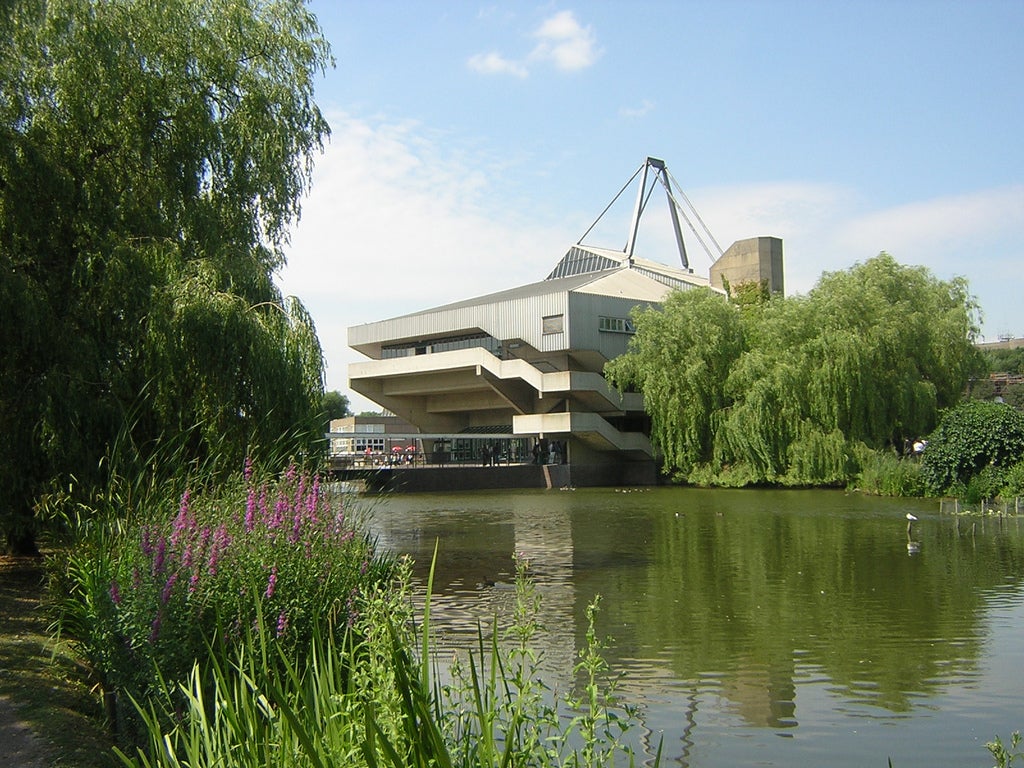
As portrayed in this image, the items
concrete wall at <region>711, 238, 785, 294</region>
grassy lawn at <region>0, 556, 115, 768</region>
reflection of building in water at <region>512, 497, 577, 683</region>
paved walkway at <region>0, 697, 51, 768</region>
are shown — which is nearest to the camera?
paved walkway at <region>0, 697, 51, 768</region>

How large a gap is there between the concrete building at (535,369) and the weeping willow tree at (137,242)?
88.3ft

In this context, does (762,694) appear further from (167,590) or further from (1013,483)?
(1013,483)

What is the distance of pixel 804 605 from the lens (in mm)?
10547

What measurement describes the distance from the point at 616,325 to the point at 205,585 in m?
37.8

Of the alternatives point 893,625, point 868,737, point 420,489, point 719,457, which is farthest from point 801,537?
point 420,489

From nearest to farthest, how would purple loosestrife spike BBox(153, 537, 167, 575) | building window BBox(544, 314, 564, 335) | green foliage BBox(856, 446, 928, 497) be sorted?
purple loosestrife spike BBox(153, 537, 167, 575) < green foliage BBox(856, 446, 928, 497) < building window BBox(544, 314, 564, 335)

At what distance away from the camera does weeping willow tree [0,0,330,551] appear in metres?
10.0

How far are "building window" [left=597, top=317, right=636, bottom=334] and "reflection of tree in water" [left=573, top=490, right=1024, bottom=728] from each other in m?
23.7

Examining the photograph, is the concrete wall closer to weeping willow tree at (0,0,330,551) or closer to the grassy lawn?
weeping willow tree at (0,0,330,551)

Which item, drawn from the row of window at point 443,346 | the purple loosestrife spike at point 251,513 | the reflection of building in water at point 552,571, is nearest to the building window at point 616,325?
the row of window at point 443,346

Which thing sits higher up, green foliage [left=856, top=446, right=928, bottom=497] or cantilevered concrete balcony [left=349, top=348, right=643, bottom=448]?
cantilevered concrete balcony [left=349, top=348, right=643, bottom=448]

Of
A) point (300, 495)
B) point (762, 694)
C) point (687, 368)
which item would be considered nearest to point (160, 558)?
point (300, 495)

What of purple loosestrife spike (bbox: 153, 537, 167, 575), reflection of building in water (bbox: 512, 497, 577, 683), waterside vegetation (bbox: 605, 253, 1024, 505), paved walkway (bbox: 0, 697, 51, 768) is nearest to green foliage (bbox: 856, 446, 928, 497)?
waterside vegetation (bbox: 605, 253, 1024, 505)

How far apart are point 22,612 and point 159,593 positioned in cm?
342
